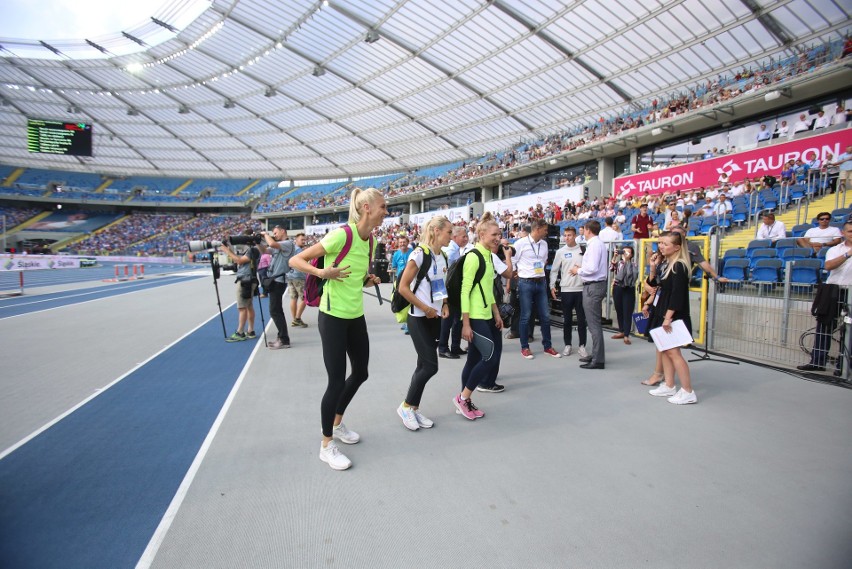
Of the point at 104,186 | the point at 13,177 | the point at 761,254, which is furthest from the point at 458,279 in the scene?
the point at 13,177

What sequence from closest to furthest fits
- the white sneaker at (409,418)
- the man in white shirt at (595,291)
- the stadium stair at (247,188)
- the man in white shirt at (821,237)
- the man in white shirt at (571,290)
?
the white sneaker at (409,418), the man in white shirt at (595,291), the man in white shirt at (821,237), the man in white shirt at (571,290), the stadium stair at (247,188)

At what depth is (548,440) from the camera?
3029mm

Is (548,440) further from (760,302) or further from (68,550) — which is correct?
(760,302)

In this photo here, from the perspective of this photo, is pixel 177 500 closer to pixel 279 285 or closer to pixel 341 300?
pixel 341 300

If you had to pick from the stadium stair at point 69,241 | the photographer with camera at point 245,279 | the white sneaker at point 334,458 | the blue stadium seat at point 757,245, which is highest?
the stadium stair at point 69,241

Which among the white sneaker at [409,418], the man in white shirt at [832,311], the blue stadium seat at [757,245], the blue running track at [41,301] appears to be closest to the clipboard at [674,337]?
the man in white shirt at [832,311]

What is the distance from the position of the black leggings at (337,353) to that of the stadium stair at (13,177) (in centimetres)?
6853

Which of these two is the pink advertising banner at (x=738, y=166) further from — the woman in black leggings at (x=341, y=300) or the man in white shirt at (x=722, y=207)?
the woman in black leggings at (x=341, y=300)

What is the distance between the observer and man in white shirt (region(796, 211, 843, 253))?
208 inches

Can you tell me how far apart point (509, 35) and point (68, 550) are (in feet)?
78.0

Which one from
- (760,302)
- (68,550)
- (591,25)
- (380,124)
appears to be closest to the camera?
(68,550)

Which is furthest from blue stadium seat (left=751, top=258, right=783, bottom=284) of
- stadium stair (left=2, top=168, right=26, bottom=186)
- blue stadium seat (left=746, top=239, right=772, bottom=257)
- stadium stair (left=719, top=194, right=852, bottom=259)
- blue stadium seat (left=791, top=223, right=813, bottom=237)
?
stadium stair (left=2, top=168, right=26, bottom=186)

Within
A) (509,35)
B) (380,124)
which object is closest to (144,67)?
(380,124)

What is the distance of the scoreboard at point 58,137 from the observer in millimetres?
25859
